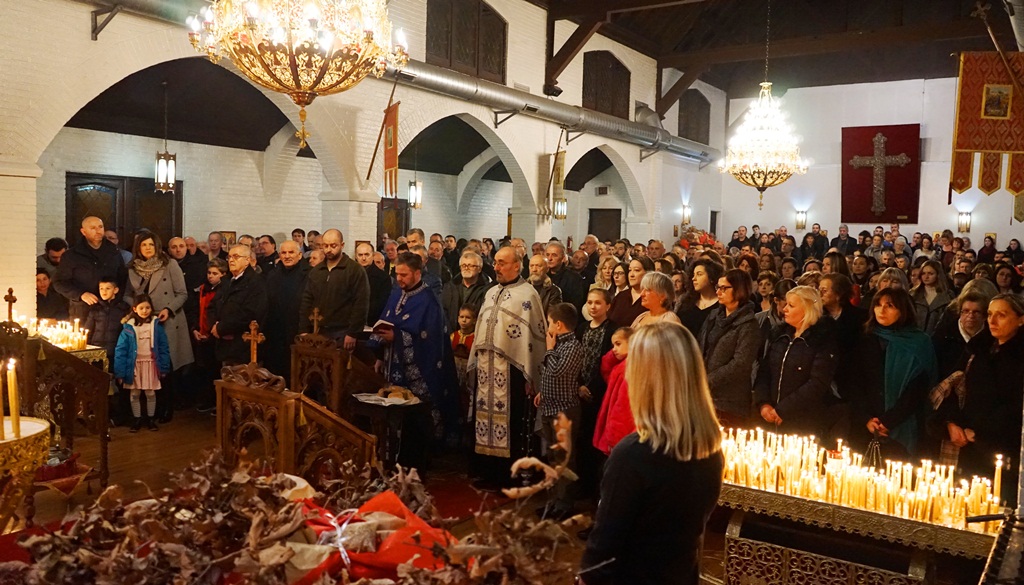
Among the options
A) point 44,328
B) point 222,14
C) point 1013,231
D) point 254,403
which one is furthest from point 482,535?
point 1013,231

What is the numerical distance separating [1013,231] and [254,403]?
2060cm

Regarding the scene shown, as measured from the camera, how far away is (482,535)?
5.32ft

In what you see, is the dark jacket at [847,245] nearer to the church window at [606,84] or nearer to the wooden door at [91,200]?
the church window at [606,84]

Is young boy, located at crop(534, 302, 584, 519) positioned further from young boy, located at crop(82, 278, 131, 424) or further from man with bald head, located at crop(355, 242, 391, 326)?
young boy, located at crop(82, 278, 131, 424)

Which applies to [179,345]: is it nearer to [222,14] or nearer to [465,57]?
[222,14]

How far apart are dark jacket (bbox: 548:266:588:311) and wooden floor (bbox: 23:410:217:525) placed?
11.9 feet

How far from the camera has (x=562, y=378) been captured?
17.5ft

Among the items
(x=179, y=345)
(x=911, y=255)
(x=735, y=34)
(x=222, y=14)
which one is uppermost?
(x=735, y=34)

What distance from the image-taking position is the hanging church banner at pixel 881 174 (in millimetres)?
20688

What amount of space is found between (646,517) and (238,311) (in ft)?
18.8

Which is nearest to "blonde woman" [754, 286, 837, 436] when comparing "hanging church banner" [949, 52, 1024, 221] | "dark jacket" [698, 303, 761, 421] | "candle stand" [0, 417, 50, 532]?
"dark jacket" [698, 303, 761, 421]

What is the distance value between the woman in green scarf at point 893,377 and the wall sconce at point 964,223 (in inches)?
680

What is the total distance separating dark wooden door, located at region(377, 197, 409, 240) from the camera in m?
16.7

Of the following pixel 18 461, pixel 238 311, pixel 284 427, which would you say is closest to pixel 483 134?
pixel 238 311
